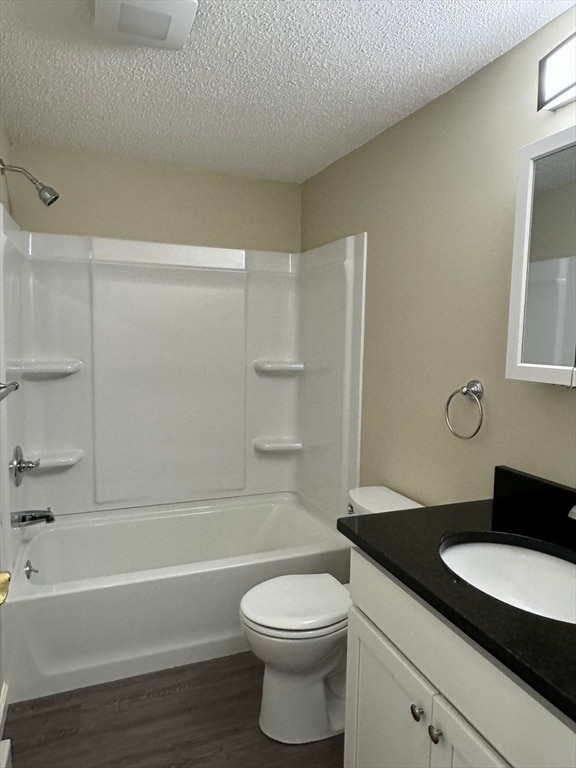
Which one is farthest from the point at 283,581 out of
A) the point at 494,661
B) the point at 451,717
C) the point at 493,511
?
the point at 494,661

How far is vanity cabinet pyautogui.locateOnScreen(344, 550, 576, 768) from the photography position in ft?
2.87

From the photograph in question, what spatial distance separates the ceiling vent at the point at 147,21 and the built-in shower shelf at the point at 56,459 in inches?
76.4

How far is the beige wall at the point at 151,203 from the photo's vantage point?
106 inches

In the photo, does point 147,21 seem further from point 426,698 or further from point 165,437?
point 165,437

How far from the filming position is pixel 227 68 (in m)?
1.81

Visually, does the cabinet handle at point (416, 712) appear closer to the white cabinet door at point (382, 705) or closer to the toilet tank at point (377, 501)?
the white cabinet door at point (382, 705)

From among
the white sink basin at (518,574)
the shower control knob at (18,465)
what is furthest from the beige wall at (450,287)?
the shower control knob at (18,465)

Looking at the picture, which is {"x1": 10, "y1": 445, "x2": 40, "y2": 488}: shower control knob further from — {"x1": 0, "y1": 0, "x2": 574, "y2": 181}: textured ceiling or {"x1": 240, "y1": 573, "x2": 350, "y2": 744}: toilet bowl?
{"x1": 0, "y1": 0, "x2": 574, "y2": 181}: textured ceiling

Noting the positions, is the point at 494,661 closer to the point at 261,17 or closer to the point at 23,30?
the point at 261,17

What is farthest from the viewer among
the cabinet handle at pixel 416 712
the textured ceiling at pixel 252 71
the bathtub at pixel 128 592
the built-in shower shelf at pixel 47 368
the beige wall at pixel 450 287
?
the built-in shower shelf at pixel 47 368

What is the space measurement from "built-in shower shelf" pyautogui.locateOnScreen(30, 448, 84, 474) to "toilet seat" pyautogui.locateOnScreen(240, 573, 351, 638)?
131 cm

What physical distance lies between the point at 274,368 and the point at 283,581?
1.37 m

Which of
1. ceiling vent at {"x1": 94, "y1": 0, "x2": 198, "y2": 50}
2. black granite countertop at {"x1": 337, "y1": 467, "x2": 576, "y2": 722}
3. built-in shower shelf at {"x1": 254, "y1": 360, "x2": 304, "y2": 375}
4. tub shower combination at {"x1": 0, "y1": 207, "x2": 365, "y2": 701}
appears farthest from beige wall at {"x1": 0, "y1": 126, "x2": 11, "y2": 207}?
black granite countertop at {"x1": 337, "y1": 467, "x2": 576, "y2": 722}

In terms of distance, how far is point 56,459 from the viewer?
2.74 m
